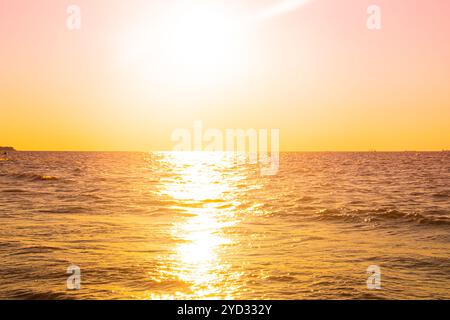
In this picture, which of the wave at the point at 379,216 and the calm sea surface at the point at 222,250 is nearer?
the calm sea surface at the point at 222,250

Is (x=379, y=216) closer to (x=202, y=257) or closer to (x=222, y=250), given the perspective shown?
(x=222, y=250)

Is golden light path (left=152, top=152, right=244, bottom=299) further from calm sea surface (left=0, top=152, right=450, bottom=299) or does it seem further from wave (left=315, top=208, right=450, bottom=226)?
wave (left=315, top=208, right=450, bottom=226)

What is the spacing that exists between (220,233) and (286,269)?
5992 mm

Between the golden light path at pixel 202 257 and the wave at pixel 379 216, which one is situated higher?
the golden light path at pixel 202 257

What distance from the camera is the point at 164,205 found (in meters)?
26.1

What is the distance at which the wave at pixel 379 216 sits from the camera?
2072cm

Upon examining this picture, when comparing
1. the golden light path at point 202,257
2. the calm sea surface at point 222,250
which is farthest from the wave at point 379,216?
the golden light path at point 202,257

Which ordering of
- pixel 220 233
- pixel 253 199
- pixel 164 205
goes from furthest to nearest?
pixel 253 199 → pixel 164 205 → pixel 220 233

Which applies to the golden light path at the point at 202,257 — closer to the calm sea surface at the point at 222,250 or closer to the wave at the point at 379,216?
the calm sea surface at the point at 222,250

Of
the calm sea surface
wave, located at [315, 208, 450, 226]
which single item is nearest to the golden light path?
the calm sea surface
